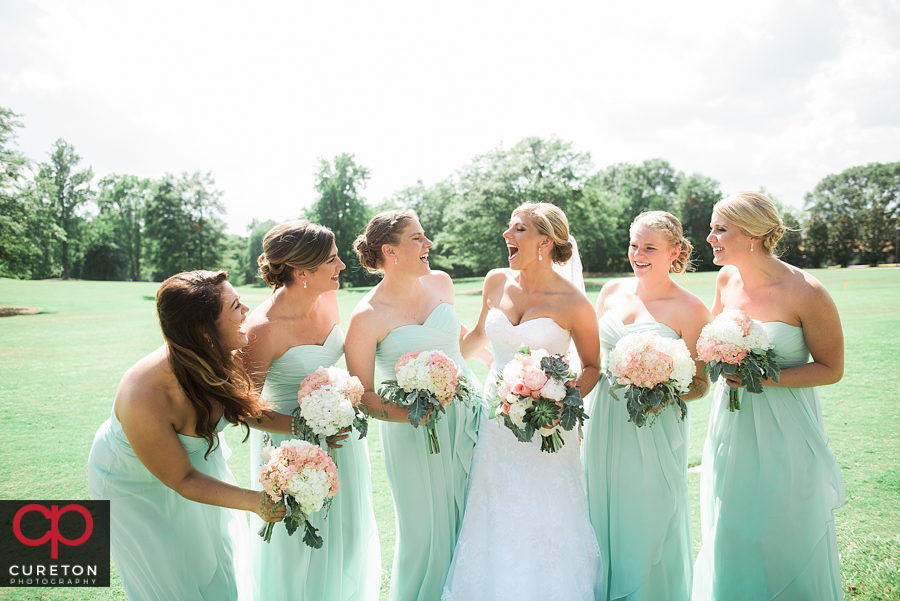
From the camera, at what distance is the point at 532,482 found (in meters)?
4.04

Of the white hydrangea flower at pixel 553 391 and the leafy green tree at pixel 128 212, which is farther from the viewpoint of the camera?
the leafy green tree at pixel 128 212

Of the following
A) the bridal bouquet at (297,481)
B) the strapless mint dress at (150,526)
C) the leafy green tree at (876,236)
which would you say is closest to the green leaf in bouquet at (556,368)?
the bridal bouquet at (297,481)

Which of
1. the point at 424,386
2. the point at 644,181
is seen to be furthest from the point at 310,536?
the point at 644,181

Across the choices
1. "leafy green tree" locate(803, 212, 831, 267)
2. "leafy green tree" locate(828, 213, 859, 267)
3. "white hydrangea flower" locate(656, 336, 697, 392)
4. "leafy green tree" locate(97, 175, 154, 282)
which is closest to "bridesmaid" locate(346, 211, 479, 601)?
"white hydrangea flower" locate(656, 336, 697, 392)

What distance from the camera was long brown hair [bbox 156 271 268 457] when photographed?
2961 mm

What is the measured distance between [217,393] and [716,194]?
8141cm

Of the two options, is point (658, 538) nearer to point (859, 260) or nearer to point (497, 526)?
point (497, 526)

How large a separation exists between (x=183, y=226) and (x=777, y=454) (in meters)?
60.8

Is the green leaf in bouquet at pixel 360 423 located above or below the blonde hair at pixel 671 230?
below

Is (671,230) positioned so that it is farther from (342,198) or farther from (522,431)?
(342,198)

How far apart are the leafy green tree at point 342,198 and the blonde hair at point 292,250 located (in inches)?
2208

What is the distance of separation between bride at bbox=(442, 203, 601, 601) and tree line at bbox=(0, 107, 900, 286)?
37999mm

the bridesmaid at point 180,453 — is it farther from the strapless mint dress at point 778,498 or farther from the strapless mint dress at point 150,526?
the strapless mint dress at point 778,498

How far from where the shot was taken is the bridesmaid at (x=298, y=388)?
384 cm
